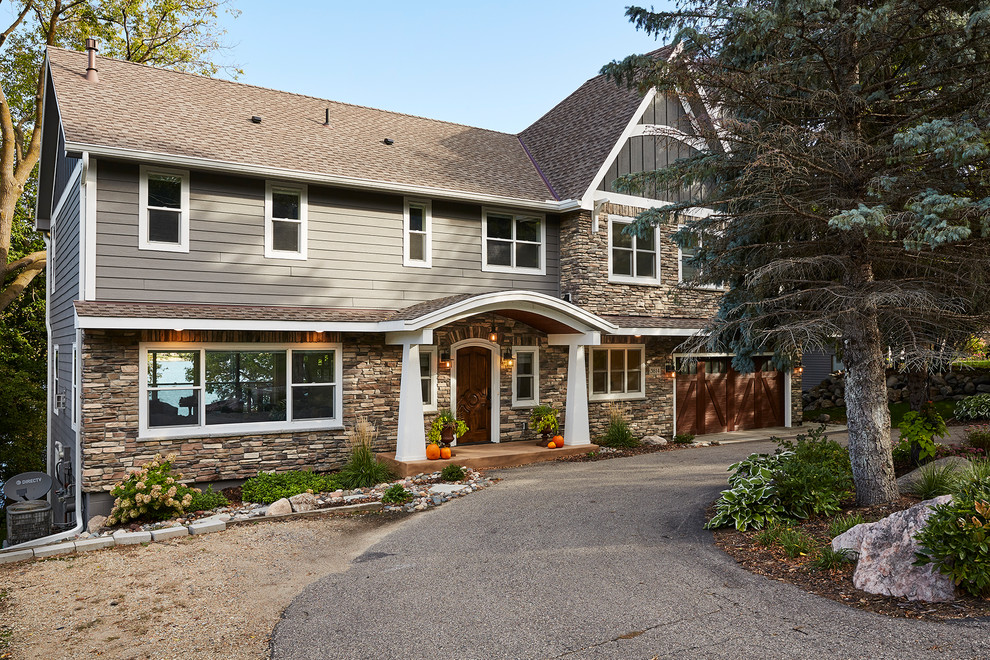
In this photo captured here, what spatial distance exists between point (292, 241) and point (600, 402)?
7521mm

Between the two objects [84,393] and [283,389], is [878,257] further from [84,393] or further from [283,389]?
[84,393]

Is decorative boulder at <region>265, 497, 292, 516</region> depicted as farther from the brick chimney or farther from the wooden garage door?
the wooden garage door

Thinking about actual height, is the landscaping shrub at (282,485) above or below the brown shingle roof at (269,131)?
below

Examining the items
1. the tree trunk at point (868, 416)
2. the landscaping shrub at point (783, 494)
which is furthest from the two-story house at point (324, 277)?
the landscaping shrub at point (783, 494)

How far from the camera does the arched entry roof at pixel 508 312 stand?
11.6 m

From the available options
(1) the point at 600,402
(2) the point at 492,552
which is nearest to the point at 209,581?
(2) the point at 492,552

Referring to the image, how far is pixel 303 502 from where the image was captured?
10.0 meters

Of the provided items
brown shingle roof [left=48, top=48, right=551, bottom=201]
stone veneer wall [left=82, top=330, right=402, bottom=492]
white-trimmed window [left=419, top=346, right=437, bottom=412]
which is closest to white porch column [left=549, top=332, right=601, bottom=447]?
white-trimmed window [left=419, top=346, right=437, bottom=412]

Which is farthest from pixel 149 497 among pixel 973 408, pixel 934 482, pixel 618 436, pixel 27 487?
pixel 973 408

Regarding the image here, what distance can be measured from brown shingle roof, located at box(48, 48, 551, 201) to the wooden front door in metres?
3.35

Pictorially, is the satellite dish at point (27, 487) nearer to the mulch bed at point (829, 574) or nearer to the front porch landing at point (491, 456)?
the front porch landing at point (491, 456)

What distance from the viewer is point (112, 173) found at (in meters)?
10.7

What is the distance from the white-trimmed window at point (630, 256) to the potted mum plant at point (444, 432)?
4916mm

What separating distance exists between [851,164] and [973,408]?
12359mm
